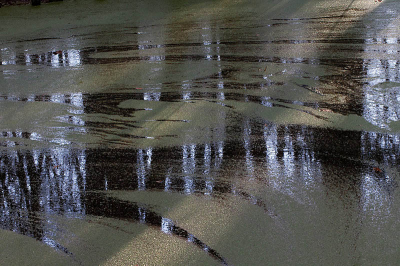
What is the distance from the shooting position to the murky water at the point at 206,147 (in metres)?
1.80

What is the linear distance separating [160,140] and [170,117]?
0.31m

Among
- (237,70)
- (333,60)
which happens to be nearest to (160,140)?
(237,70)

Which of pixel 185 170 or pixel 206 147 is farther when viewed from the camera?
pixel 206 147

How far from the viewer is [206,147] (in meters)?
2.51

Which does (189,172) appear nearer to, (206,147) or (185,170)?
(185,170)

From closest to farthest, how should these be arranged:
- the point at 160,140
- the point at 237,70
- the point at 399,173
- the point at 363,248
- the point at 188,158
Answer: the point at 363,248
the point at 399,173
the point at 188,158
the point at 160,140
the point at 237,70

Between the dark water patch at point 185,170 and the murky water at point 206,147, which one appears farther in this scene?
the dark water patch at point 185,170

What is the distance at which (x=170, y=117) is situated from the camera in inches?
113

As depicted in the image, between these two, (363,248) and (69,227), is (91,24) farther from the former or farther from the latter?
(363,248)

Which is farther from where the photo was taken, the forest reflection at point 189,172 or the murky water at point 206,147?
the forest reflection at point 189,172

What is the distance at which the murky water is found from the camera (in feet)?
5.92

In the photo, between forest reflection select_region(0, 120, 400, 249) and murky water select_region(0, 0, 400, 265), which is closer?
murky water select_region(0, 0, 400, 265)

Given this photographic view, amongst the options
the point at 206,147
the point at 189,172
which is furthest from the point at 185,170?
the point at 206,147

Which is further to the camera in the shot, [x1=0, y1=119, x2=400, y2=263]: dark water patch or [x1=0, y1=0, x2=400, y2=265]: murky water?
[x1=0, y1=119, x2=400, y2=263]: dark water patch
